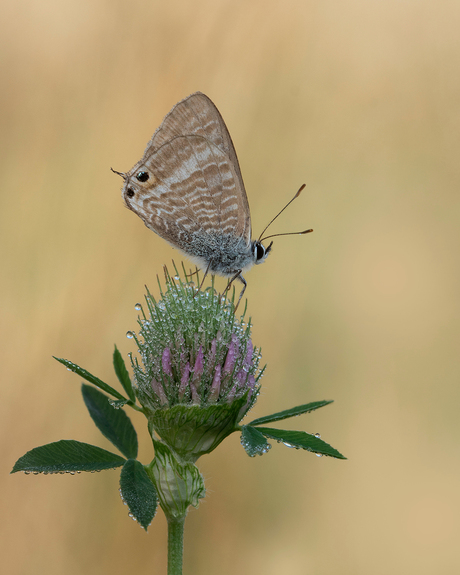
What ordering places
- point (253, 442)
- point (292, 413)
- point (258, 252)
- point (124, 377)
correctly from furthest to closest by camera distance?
point (258, 252) < point (124, 377) < point (292, 413) < point (253, 442)

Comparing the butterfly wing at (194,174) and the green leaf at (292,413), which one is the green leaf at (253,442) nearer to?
the green leaf at (292,413)

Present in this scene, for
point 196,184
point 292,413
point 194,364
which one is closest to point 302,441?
point 292,413

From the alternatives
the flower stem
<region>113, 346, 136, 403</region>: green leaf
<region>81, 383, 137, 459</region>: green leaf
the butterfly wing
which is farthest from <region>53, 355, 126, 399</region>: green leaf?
the butterfly wing

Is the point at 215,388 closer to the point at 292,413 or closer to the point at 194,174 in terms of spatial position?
the point at 292,413

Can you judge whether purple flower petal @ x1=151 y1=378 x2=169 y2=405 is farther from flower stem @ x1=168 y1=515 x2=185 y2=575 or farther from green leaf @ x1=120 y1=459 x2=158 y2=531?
flower stem @ x1=168 y1=515 x2=185 y2=575

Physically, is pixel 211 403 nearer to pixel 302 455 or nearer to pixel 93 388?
pixel 93 388

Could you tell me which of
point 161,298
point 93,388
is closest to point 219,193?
point 161,298

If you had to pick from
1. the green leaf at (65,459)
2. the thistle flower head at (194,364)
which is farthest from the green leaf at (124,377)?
the green leaf at (65,459)
